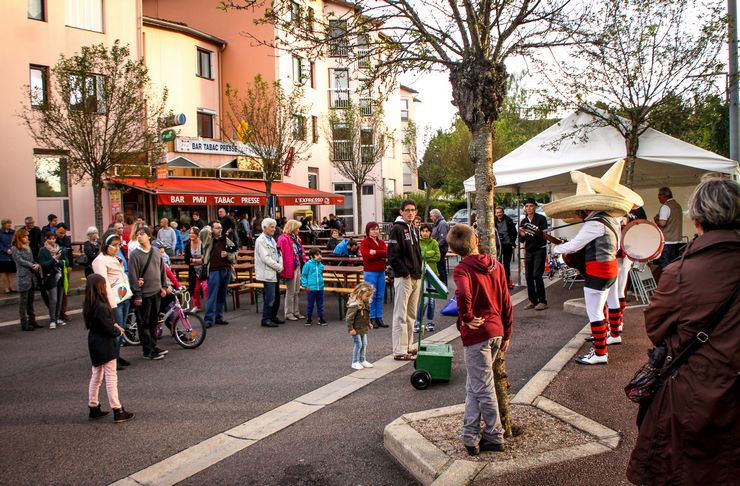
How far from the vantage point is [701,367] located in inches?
96.7

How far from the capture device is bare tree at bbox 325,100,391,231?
1282 inches

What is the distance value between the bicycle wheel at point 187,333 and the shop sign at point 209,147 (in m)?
17.7

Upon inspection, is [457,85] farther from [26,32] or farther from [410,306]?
[26,32]

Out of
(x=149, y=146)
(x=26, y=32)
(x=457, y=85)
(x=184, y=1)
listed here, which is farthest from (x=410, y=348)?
(x=184, y=1)

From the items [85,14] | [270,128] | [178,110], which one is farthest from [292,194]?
[85,14]

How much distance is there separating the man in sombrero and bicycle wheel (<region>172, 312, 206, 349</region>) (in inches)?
209

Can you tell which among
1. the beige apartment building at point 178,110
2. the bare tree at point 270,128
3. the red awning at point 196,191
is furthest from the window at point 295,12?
the bare tree at point 270,128

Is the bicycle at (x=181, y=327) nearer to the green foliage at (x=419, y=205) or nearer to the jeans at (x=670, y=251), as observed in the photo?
the jeans at (x=670, y=251)

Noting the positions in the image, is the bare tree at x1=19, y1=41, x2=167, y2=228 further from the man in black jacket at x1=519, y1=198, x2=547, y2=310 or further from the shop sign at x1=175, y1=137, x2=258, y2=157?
the man in black jacket at x1=519, y1=198, x2=547, y2=310

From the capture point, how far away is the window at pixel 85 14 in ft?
69.8

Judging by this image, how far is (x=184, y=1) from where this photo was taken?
1286 inches

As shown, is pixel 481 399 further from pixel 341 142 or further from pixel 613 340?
pixel 341 142

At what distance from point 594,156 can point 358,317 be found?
21.9 ft

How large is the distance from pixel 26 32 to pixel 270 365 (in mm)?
18575
